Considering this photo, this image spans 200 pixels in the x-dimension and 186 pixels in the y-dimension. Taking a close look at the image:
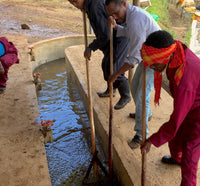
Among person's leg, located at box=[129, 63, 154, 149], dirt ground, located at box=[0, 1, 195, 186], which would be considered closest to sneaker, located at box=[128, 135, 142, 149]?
person's leg, located at box=[129, 63, 154, 149]

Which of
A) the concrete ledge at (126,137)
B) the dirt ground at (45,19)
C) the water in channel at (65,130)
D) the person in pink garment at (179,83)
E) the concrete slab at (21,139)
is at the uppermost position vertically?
the person in pink garment at (179,83)

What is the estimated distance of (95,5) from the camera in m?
3.01

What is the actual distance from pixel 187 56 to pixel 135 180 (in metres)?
1.42

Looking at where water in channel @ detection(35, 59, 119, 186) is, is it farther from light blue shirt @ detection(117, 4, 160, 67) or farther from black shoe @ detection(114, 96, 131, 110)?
light blue shirt @ detection(117, 4, 160, 67)

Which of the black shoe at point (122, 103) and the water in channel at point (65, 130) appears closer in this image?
the water in channel at point (65, 130)

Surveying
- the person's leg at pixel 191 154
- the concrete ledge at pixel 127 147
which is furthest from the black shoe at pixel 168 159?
the person's leg at pixel 191 154

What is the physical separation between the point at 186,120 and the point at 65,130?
276 centimetres

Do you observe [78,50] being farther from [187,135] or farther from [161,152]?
[187,135]

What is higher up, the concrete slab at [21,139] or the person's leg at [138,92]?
the person's leg at [138,92]

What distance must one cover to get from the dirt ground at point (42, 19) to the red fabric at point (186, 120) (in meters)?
7.68

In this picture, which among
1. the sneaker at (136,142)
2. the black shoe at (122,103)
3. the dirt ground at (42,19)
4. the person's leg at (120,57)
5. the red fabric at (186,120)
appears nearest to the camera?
the red fabric at (186,120)

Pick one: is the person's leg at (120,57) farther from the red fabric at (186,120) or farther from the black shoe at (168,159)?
the red fabric at (186,120)

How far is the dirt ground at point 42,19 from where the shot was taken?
10508 mm

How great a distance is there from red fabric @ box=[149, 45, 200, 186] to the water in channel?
1.55 meters
